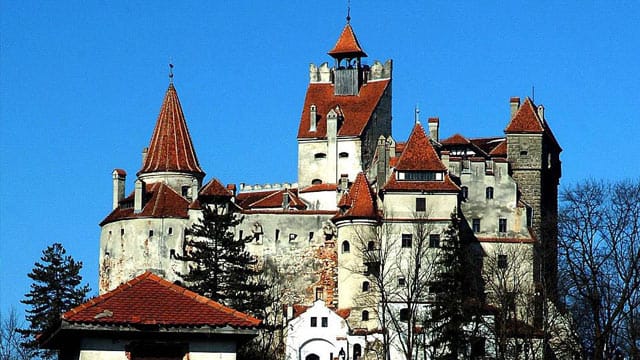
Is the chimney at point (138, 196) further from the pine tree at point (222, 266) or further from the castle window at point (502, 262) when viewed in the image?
the castle window at point (502, 262)

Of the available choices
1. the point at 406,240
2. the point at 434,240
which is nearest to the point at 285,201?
the point at 406,240

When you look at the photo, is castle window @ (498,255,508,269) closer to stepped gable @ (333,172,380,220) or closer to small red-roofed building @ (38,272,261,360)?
stepped gable @ (333,172,380,220)

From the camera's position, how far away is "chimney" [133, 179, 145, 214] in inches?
3799

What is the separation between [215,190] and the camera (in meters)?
94.6

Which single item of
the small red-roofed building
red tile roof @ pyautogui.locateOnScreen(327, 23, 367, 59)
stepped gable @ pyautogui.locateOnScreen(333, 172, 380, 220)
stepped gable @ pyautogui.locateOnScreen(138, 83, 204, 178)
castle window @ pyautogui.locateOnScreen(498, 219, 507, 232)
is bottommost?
the small red-roofed building

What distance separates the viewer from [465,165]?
302ft

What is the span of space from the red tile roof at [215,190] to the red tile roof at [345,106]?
967cm

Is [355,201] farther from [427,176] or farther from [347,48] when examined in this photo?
[347,48]

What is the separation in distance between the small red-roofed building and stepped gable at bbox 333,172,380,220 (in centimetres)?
6214

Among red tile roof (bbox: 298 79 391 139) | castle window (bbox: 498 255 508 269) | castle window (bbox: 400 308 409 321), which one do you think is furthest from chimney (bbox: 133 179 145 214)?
castle window (bbox: 498 255 508 269)

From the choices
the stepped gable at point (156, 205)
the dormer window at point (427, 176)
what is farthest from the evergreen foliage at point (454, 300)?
the stepped gable at point (156, 205)

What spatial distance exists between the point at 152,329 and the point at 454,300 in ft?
177

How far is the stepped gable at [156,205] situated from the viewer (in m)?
95.2

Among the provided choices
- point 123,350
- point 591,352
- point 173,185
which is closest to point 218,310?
point 123,350
